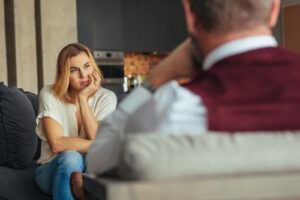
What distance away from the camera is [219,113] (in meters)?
1.11

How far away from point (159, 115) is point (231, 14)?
25 cm

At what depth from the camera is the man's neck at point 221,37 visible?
46.5 inches

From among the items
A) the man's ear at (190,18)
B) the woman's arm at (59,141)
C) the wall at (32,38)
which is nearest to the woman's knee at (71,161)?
the woman's arm at (59,141)

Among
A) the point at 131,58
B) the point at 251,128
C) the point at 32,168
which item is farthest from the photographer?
the point at 131,58

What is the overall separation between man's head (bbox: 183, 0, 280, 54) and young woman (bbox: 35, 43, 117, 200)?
6.10ft

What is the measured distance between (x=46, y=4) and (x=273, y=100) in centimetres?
576

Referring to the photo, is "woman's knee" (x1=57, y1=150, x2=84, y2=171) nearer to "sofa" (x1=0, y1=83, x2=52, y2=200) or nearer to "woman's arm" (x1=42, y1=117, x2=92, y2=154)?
"woman's arm" (x1=42, y1=117, x2=92, y2=154)

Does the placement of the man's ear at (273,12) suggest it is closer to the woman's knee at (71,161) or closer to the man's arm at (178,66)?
the man's arm at (178,66)

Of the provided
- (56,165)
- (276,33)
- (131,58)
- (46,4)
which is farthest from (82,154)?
(276,33)

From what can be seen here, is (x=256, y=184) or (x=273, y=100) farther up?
(x=273, y=100)

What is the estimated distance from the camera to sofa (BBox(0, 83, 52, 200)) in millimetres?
3078

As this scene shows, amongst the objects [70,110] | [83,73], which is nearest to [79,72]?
[83,73]

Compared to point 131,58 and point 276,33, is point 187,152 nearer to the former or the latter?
point 131,58

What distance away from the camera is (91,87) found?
3369mm
